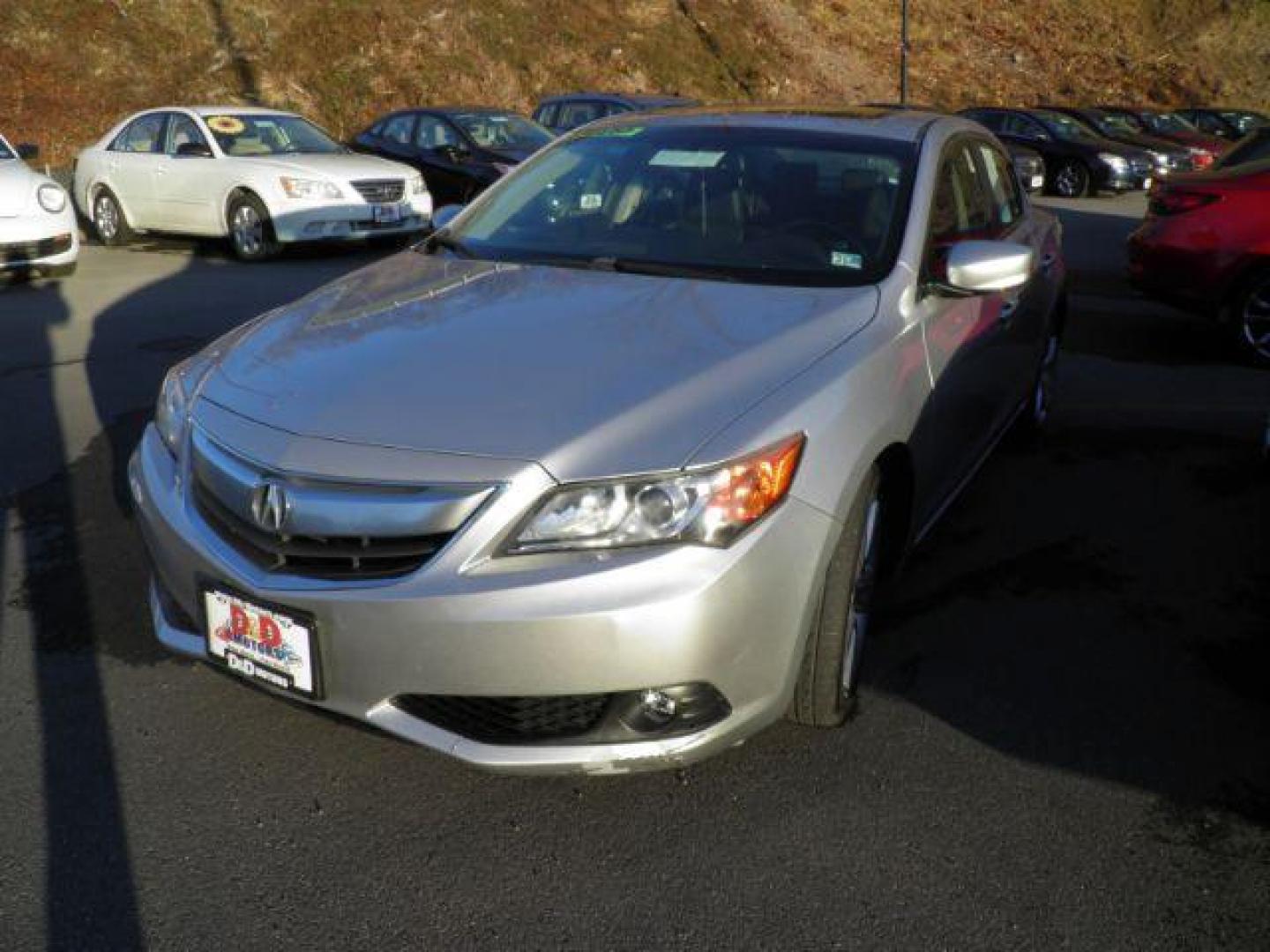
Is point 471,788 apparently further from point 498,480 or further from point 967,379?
point 967,379

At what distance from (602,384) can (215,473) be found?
36.4 inches

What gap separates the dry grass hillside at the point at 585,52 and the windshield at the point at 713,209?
750 inches

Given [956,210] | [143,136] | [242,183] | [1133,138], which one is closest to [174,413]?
[956,210]

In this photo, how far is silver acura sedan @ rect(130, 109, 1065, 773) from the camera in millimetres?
2381

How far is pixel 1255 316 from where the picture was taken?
23.9 ft

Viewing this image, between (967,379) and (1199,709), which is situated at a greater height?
(967,379)

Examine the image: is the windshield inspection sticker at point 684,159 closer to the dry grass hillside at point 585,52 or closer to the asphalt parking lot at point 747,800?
the asphalt parking lot at point 747,800

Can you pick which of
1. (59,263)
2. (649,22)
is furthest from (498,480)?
(649,22)

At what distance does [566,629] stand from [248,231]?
32.7 ft

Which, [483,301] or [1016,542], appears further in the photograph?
[1016,542]

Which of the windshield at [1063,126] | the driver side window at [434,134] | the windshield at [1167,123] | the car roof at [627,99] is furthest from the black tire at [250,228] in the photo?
the windshield at [1167,123]

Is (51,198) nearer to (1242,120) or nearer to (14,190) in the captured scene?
(14,190)

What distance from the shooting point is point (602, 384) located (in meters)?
2.68

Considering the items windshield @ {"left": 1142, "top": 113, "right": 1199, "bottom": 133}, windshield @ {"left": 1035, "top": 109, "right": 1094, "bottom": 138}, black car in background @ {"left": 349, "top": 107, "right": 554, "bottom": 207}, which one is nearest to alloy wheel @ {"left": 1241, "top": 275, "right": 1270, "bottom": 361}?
black car in background @ {"left": 349, "top": 107, "right": 554, "bottom": 207}
